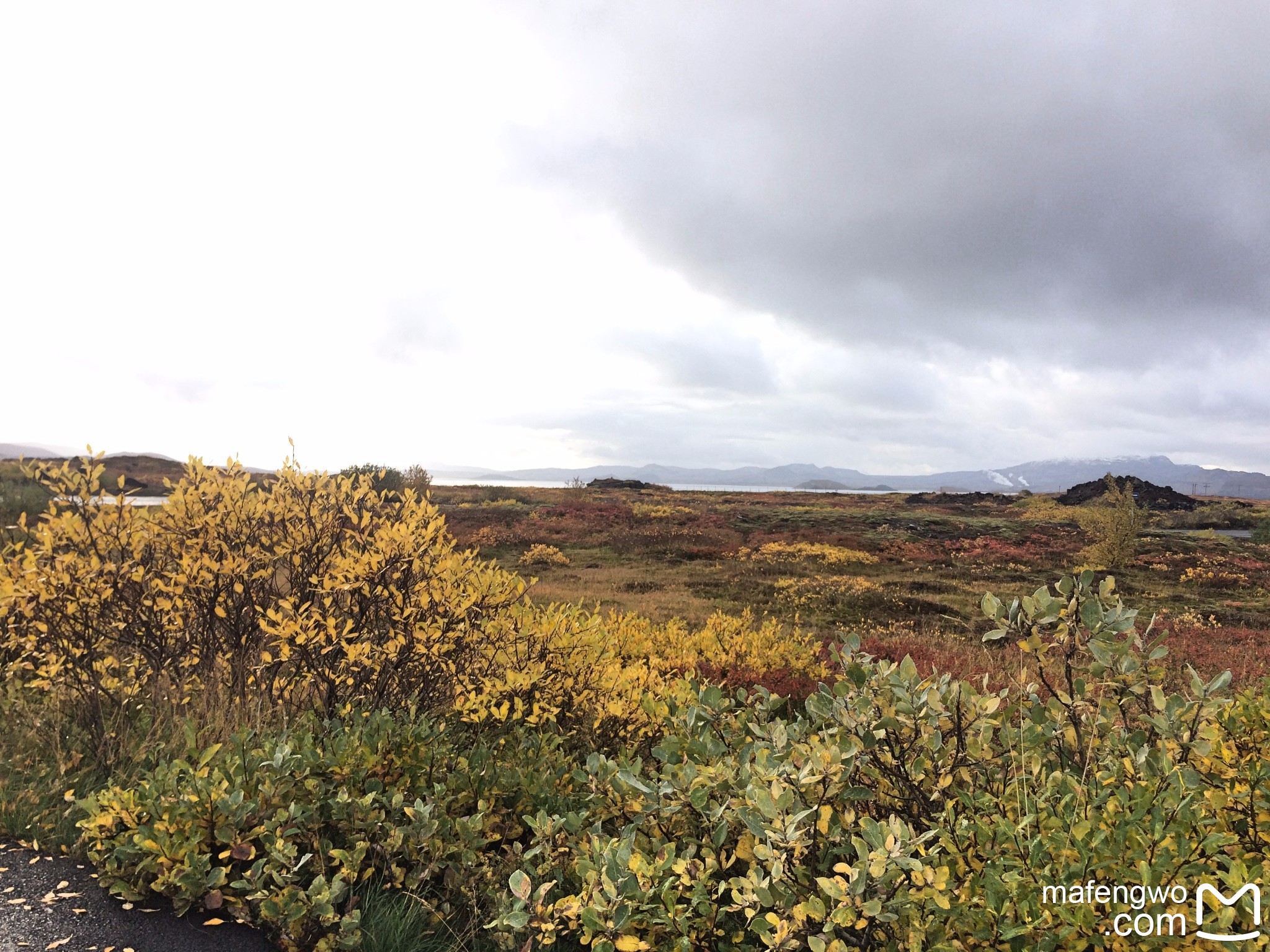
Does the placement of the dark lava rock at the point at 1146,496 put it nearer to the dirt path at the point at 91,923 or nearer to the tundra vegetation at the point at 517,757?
the tundra vegetation at the point at 517,757

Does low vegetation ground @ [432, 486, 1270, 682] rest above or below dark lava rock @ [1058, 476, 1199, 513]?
below

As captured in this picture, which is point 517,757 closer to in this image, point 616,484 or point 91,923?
point 91,923

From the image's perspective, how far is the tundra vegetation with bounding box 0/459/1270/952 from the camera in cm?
205

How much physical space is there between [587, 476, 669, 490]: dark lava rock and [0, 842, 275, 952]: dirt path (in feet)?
194

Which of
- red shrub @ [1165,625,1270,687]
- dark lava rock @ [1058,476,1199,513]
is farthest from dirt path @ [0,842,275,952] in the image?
dark lava rock @ [1058,476,1199,513]

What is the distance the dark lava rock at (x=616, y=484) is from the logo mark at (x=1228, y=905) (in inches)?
2384

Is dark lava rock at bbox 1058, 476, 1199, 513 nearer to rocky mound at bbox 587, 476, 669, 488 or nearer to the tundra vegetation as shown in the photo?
rocky mound at bbox 587, 476, 669, 488

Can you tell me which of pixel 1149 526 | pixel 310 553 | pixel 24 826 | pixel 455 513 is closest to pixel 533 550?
pixel 455 513

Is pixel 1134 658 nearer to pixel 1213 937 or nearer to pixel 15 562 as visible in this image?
pixel 1213 937

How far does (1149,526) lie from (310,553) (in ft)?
131

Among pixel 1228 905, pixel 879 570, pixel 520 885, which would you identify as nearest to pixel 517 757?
pixel 520 885

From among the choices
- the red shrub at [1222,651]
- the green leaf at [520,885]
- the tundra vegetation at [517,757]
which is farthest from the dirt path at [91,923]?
the red shrub at [1222,651]

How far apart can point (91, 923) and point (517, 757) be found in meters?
1.91

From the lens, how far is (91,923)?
268cm
